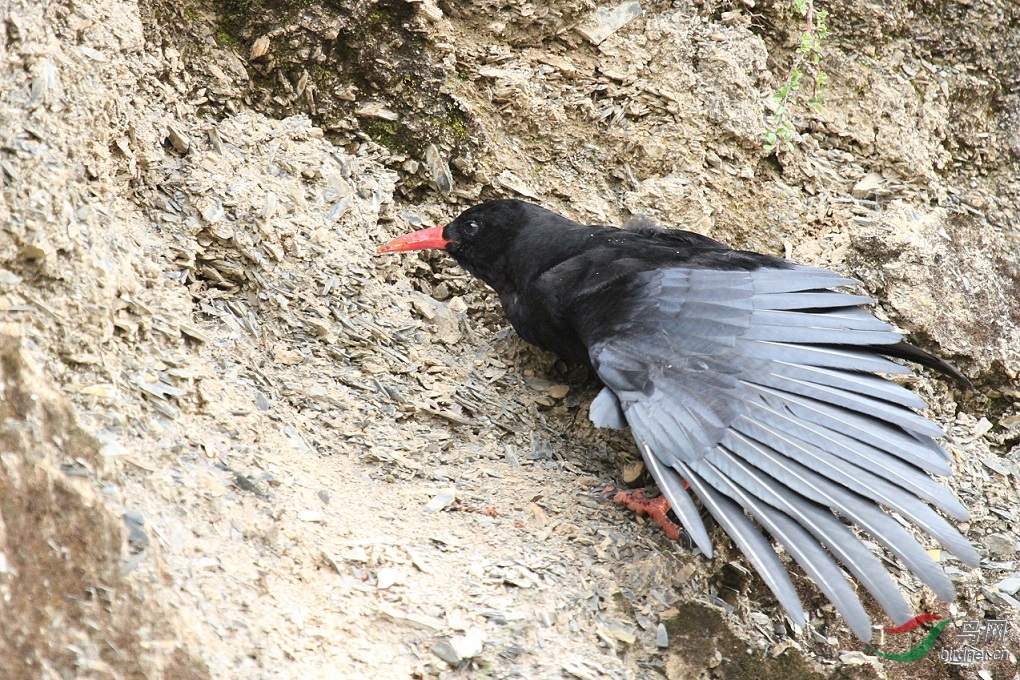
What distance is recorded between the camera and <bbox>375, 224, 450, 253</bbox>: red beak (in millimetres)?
4316

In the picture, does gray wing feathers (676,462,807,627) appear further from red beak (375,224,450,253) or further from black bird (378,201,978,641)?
red beak (375,224,450,253)

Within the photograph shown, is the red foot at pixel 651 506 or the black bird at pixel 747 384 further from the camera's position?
the red foot at pixel 651 506

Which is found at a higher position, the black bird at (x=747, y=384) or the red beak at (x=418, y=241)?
the red beak at (x=418, y=241)

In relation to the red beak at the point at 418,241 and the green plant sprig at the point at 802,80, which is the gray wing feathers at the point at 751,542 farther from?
the green plant sprig at the point at 802,80

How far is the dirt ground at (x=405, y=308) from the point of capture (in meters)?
2.70

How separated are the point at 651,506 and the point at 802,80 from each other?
289 cm

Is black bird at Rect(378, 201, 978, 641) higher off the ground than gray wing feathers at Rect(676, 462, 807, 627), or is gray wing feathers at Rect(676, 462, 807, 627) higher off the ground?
black bird at Rect(378, 201, 978, 641)

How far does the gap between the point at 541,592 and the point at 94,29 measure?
9.11 feet

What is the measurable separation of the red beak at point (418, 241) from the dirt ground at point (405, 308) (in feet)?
0.29

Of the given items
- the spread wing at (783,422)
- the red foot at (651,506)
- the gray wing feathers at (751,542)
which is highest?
the spread wing at (783,422)

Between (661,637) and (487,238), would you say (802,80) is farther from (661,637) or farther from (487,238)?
(661,637)

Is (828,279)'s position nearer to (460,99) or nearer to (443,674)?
(460,99)

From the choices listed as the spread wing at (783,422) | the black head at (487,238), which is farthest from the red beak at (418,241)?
the spread wing at (783,422)

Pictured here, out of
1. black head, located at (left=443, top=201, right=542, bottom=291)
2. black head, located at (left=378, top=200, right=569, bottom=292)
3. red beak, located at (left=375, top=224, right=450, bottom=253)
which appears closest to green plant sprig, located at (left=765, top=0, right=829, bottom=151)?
black head, located at (left=378, top=200, right=569, bottom=292)
